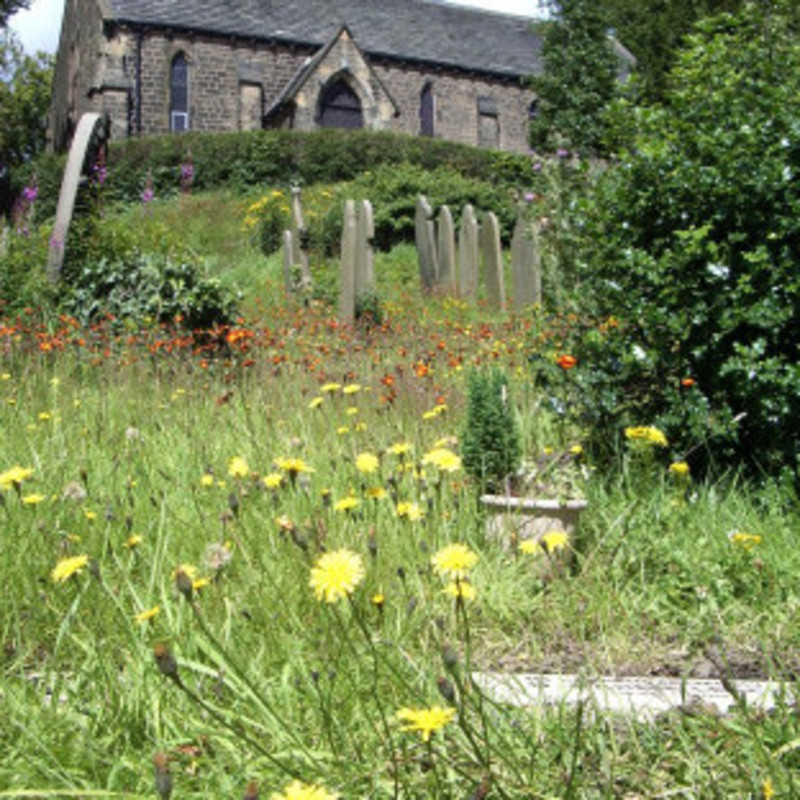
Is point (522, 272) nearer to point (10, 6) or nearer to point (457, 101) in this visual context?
point (457, 101)

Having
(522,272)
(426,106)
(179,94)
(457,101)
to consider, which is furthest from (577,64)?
(522,272)

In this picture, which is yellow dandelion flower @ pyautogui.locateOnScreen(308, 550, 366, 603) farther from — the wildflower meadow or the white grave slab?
the white grave slab

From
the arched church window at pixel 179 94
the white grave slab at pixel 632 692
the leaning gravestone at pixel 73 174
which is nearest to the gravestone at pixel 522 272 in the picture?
the leaning gravestone at pixel 73 174

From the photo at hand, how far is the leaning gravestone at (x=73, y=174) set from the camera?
8000 mm

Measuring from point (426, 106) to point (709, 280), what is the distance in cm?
3146

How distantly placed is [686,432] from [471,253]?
864cm

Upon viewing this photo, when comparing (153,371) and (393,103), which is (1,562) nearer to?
(153,371)

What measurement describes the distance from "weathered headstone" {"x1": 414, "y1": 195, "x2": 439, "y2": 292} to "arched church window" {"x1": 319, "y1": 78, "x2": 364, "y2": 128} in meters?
17.4

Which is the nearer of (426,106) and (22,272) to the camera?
(22,272)

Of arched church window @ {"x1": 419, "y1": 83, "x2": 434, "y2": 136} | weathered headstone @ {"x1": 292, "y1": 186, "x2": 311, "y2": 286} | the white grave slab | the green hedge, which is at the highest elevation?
arched church window @ {"x1": 419, "y1": 83, "x2": 434, "y2": 136}

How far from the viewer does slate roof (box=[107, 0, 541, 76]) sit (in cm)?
2934

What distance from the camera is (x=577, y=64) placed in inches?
1110

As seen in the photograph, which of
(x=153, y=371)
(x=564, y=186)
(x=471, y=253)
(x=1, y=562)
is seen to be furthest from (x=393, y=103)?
(x=1, y=562)

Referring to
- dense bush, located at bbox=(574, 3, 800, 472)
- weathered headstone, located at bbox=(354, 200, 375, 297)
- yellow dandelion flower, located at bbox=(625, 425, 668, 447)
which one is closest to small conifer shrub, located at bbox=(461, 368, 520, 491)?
yellow dandelion flower, located at bbox=(625, 425, 668, 447)
